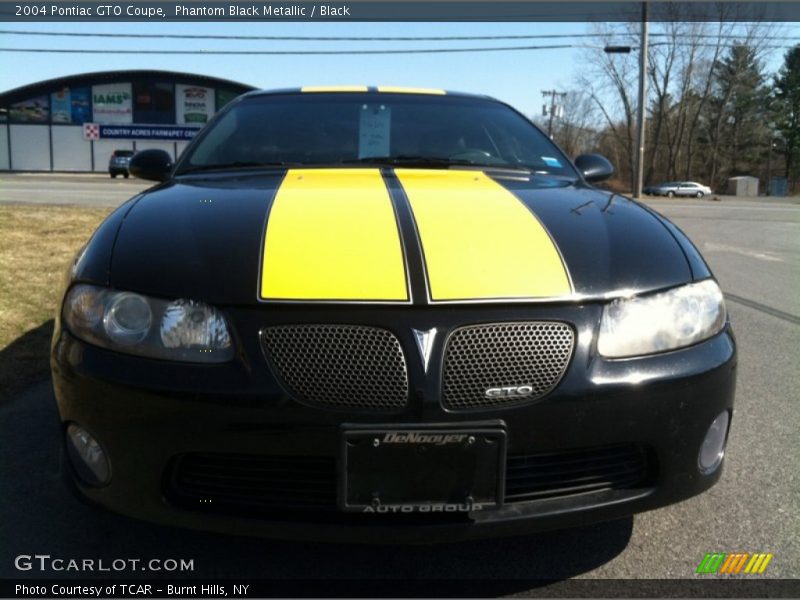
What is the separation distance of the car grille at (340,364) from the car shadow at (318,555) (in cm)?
61

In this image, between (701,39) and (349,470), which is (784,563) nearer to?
(349,470)

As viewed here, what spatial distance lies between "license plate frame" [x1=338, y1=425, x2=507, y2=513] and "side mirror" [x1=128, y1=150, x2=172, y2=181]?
2.02m

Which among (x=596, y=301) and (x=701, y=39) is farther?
(x=701, y=39)

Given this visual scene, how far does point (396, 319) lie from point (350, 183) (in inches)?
38.8

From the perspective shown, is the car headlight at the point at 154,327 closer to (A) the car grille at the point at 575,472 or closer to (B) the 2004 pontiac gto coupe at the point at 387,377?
(B) the 2004 pontiac gto coupe at the point at 387,377

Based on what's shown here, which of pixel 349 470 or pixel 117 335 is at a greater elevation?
pixel 117 335

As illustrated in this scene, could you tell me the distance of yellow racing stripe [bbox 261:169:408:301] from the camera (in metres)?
1.79

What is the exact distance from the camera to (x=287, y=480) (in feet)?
5.75

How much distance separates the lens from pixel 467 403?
1718 millimetres

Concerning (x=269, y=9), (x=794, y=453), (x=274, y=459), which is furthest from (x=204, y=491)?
(x=269, y=9)

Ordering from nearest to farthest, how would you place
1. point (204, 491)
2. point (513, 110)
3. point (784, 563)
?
point (204, 491)
point (784, 563)
point (513, 110)

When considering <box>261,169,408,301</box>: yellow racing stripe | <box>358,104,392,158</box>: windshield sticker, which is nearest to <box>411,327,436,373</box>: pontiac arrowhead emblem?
<box>261,169,408,301</box>: yellow racing stripe

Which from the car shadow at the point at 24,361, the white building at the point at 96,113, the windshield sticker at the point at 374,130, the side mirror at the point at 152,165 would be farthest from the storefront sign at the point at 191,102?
the windshield sticker at the point at 374,130

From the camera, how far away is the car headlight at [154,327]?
1760 mm
